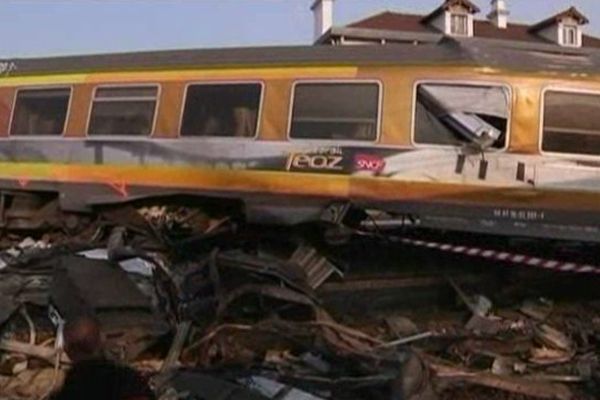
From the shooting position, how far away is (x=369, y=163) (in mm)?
9555

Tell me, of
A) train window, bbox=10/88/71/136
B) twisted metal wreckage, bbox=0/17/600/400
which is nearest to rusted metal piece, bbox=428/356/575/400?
twisted metal wreckage, bbox=0/17/600/400

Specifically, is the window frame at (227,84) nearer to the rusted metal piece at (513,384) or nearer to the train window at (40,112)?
the train window at (40,112)

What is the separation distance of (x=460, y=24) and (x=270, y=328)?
982 inches

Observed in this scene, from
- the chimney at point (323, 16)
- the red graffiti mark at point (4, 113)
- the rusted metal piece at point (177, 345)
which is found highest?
the chimney at point (323, 16)

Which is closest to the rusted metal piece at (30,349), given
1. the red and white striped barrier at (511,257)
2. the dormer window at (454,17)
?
the red and white striped barrier at (511,257)

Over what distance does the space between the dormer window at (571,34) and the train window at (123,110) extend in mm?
23858

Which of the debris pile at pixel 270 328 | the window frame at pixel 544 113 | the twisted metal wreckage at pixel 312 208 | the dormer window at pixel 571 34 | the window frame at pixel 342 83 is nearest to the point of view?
the debris pile at pixel 270 328

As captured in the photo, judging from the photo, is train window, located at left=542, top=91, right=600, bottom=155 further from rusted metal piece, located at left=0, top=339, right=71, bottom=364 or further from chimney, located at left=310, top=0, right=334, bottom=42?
chimney, located at left=310, top=0, right=334, bottom=42

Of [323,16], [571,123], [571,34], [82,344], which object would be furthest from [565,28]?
[82,344]

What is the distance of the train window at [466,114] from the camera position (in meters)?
9.34

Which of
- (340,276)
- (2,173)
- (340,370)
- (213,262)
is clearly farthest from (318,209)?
(2,173)

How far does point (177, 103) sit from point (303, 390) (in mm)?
5326

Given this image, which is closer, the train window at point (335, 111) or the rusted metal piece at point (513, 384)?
the rusted metal piece at point (513, 384)

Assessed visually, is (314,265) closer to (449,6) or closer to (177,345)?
(177,345)
